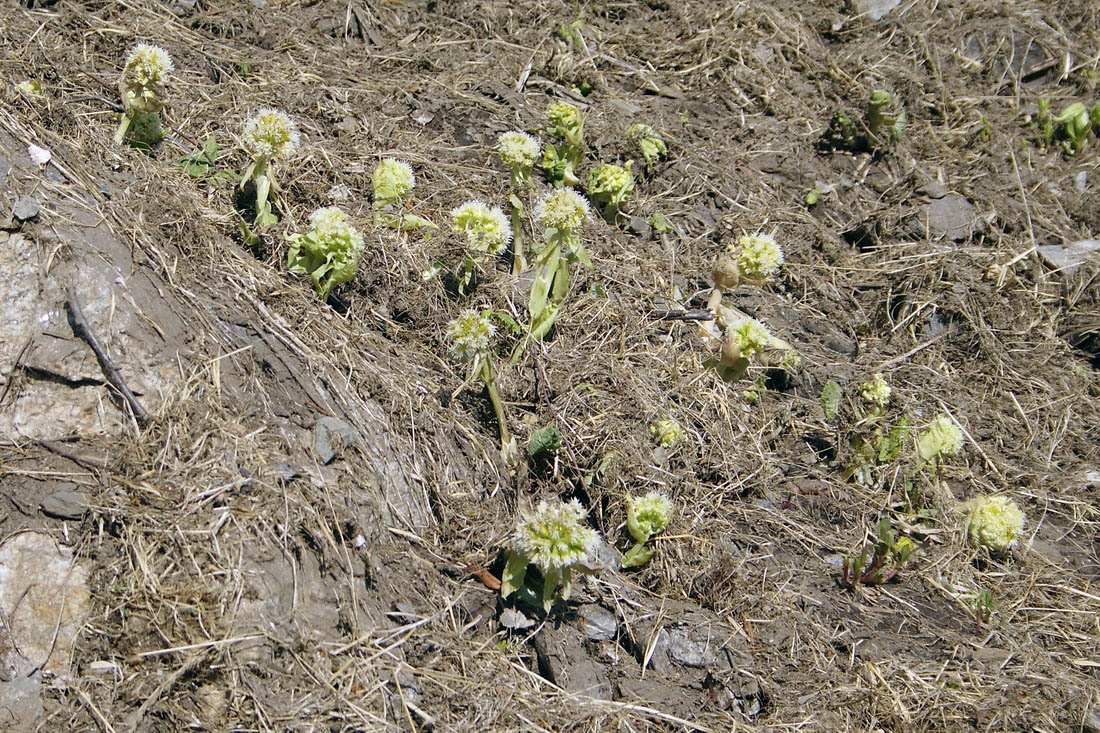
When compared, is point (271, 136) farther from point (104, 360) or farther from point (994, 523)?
point (994, 523)

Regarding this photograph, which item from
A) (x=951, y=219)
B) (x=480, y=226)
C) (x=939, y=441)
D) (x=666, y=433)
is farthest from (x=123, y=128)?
(x=951, y=219)

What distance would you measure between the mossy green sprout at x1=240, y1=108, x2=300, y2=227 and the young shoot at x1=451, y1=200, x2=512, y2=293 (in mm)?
629

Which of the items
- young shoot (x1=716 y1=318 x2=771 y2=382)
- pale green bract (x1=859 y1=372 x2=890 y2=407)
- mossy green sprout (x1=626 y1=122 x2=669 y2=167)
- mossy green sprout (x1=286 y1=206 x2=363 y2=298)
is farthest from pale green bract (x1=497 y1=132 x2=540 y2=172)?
pale green bract (x1=859 y1=372 x2=890 y2=407)

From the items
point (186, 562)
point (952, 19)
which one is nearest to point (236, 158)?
point (186, 562)

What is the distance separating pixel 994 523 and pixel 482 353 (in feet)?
6.31

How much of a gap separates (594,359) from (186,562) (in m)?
1.53

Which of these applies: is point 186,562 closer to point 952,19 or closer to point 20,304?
point 20,304

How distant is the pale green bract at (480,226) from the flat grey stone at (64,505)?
1.46m

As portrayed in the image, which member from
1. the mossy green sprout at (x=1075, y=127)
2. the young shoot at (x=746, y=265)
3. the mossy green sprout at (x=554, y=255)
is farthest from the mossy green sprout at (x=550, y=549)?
the mossy green sprout at (x=1075, y=127)

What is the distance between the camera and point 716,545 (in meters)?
2.76

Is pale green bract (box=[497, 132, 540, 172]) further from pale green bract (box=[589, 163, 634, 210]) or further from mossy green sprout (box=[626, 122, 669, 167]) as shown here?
mossy green sprout (box=[626, 122, 669, 167])

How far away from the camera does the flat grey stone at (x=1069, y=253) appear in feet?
12.9

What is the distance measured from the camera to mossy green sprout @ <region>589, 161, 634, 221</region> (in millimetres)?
3439

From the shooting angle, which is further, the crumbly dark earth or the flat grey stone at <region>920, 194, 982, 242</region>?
the flat grey stone at <region>920, 194, 982, 242</region>
